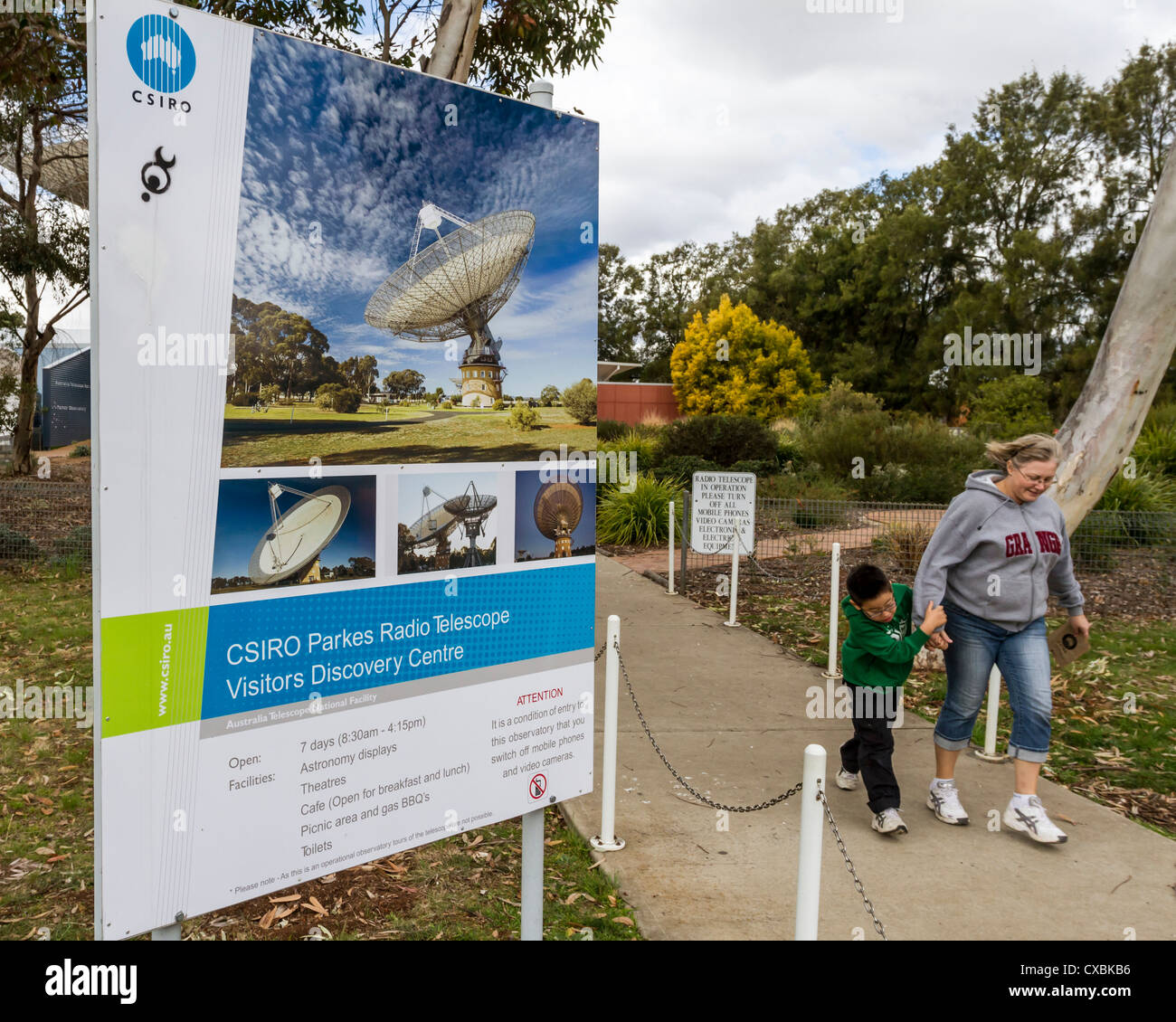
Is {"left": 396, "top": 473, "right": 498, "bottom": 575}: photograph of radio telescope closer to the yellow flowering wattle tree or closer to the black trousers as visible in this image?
the black trousers

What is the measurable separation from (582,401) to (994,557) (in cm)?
250

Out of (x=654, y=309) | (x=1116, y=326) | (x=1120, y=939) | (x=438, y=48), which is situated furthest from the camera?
(x=654, y=309)

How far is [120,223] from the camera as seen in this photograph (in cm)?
197

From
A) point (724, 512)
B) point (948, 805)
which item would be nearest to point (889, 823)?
point (948, 805)

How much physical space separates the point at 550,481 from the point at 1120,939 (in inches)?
118

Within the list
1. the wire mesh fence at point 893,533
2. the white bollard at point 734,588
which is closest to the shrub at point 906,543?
the wire mesh fence at point 893,533

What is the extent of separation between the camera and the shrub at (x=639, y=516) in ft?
53.3

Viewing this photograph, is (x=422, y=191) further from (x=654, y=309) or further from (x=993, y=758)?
(x=654, y=309)

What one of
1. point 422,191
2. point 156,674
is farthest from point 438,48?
point 156,674

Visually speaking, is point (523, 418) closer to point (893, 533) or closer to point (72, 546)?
point (893, 533)

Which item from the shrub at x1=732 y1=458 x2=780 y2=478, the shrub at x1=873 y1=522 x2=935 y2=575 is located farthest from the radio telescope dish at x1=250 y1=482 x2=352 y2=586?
the shrub at x1=732 y1=458 x2=780 y2=478

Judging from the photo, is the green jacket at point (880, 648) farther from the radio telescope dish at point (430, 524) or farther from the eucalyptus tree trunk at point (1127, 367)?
the eucalyptus tree trunk at point (1127, 367)

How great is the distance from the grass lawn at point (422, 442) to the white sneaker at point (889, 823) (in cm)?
264

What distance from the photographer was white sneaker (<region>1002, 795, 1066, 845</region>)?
4328mm
